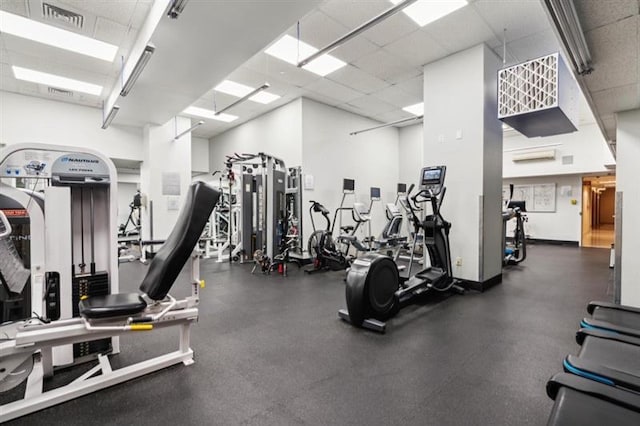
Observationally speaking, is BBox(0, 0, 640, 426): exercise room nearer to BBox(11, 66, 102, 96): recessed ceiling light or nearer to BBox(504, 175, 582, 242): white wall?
BBox(11, 66, 102, 96): recessed ceiling light

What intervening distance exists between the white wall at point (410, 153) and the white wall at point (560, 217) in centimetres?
469

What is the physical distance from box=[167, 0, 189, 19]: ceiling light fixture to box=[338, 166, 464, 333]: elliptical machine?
9.99 feet

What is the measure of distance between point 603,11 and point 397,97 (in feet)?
17.2

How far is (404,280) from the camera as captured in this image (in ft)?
12.5

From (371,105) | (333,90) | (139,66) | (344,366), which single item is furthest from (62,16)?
(371,105)

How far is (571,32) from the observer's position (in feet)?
6.61

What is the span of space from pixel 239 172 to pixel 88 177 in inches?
190

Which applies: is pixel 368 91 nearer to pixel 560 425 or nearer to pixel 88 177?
pixel 88 177

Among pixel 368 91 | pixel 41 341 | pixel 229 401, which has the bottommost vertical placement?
pixel 229 401

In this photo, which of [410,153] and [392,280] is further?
[410,153]

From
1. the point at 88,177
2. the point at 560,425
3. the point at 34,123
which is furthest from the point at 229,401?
the point at 34,123

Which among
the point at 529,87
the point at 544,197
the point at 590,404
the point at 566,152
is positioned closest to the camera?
the point at 590,404

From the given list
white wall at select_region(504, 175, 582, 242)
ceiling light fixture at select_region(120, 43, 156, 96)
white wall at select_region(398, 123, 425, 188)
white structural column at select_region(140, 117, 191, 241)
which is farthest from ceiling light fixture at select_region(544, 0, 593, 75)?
white wall at select_region(504, 175, 582, 242)

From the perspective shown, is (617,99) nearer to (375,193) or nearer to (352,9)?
(352,9)
